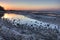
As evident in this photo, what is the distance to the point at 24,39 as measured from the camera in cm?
829

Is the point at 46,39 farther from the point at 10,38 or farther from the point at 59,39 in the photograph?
the point at 10,38

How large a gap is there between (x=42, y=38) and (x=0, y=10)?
61.6 metres

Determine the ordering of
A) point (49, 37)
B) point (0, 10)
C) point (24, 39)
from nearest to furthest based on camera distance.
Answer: point (24, 39) < point (49, 37) < point (0, 10)

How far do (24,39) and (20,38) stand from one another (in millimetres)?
249

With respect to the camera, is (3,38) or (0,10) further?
(0,10)

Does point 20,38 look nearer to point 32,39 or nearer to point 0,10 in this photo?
point 32,39

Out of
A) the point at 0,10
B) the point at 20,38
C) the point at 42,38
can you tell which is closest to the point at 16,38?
the point at 20,38

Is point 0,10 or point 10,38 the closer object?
point 10,38

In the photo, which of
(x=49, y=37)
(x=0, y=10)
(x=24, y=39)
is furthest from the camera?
(x=0, y=10)

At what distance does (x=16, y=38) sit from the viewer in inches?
332

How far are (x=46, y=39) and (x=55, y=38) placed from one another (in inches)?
22.4

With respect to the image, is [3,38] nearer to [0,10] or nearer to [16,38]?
[16,38]

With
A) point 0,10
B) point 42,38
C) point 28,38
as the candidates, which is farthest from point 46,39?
point 0,10

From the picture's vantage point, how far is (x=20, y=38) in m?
8.43
